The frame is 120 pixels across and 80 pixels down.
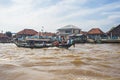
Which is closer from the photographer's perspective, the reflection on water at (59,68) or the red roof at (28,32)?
the reflection on water at (59,68)

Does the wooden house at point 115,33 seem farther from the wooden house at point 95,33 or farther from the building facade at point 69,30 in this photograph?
the building facade at point 69,30

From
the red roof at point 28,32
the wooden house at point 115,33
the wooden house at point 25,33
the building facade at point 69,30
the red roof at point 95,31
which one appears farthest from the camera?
the building facade at point 69,30

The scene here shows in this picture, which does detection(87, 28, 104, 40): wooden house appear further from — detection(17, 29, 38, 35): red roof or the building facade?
detection(17, 29, 38, 35): red roof

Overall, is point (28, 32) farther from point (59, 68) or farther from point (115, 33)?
point (59, 68)

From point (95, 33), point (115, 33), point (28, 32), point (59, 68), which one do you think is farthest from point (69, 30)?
point (59, 68)

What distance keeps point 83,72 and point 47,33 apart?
50882mm

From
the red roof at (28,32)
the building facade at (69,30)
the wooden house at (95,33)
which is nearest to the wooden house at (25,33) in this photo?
the red roof at (28,32)

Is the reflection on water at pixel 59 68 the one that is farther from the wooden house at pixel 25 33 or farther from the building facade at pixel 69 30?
the building facade at pixel 69 30

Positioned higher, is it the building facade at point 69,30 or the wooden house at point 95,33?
the building facade at point 69,30

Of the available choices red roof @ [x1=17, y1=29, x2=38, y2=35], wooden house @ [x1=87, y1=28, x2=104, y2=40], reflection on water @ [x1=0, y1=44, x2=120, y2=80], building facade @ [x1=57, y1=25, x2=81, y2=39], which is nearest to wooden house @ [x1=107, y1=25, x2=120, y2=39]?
wooden house @ [x1=87, y1=28, x2=104, y2=40]

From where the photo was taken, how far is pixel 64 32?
193 ft

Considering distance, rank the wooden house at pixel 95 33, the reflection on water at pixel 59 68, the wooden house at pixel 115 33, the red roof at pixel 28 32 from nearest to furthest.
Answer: the reflection on water at pixel 59 68 → the wooden house at pixel 115 33 → the wooden house at pixel 95 33 → the red roof at pixel 28 32

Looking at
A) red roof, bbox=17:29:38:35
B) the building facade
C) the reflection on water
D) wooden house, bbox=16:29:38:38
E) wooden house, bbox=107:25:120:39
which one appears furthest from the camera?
the building facade

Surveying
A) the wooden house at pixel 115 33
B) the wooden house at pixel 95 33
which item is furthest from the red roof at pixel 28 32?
the wooden house at pixel 115 33
